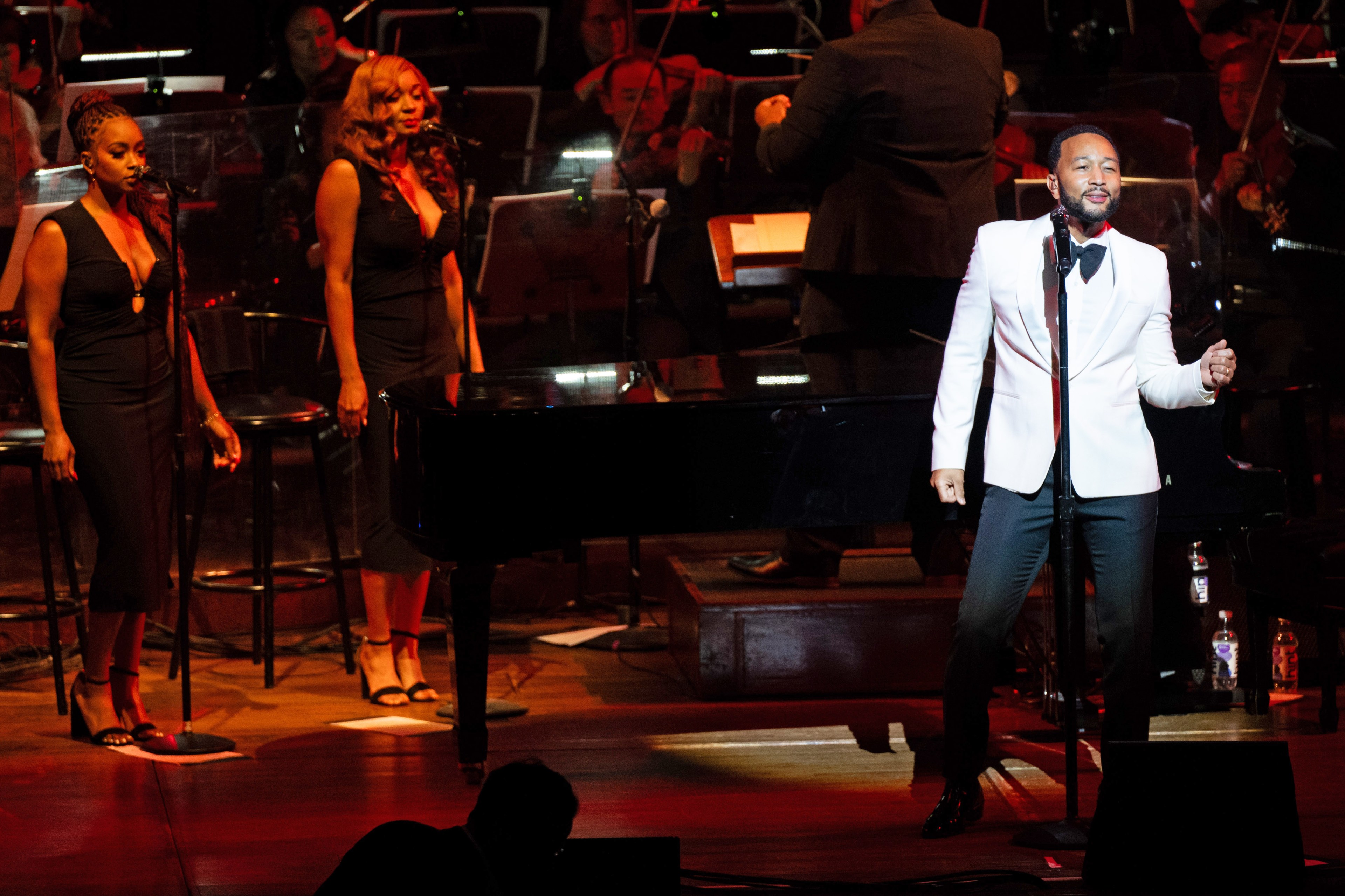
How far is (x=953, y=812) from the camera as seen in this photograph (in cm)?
325

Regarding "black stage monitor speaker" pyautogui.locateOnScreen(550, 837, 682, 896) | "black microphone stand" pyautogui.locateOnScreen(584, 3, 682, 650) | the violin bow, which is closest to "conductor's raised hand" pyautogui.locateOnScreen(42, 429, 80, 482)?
"black microphone stand" pyautogui.locateOnScreen(584, 3, 682, 650)

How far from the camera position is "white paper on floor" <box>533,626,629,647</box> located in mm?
5320

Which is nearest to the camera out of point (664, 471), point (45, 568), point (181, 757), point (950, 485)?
point (950, 485)

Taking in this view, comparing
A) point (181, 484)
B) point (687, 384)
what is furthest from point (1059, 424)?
point (181, 484)

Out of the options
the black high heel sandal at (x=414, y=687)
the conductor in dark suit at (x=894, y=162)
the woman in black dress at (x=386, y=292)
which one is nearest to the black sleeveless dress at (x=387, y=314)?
the woman in black dress at (x=386, y=292)

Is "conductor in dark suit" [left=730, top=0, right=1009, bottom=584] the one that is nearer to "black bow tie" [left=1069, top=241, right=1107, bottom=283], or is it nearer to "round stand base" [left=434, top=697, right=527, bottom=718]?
"round stand base" [left=434, top=697, right=527, bottom=718]

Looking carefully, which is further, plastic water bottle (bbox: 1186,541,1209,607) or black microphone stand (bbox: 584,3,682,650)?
black microphone stand (bbox: 584,3,682,650)

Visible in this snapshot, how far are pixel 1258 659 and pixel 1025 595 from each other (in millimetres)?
1332

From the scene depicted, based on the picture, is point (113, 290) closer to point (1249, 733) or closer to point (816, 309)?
point (816, 309)

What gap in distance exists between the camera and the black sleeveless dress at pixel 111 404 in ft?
13.1

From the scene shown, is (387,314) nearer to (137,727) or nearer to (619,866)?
(137,727)

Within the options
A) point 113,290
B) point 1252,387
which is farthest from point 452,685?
point 1252,387

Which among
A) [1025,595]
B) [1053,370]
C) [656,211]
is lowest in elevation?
[1025,595]

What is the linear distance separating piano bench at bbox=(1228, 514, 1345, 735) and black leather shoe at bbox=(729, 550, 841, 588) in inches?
44.7
